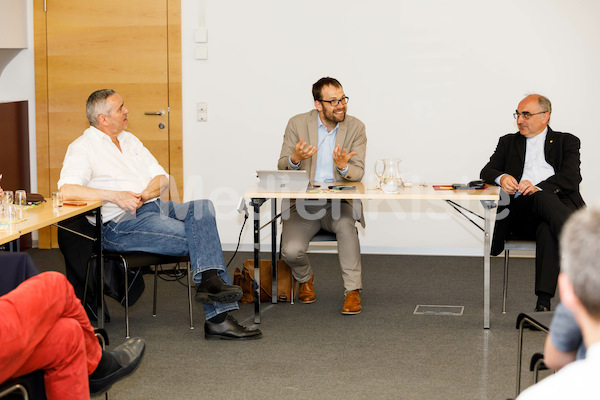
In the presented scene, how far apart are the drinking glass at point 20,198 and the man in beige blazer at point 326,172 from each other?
1476mm

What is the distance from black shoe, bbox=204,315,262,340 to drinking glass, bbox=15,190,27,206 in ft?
3.55

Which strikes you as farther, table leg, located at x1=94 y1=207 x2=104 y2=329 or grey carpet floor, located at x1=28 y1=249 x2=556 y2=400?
table leg, located at x1=94 y1=207 x2=104 y2=329

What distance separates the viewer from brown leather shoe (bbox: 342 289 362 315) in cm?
432

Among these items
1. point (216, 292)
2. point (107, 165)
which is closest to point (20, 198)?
point (107, 165)

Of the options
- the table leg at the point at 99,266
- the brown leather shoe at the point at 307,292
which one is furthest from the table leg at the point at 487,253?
the table leg at the point at 99,266

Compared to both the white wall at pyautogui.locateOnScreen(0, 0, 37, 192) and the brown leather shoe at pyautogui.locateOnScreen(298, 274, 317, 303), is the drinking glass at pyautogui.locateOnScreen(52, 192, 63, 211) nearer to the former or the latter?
the brown leather shoe at pyautogui.locateOnScreen(298, 274, 317, 303)

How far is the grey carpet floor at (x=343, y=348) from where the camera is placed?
10.4ft

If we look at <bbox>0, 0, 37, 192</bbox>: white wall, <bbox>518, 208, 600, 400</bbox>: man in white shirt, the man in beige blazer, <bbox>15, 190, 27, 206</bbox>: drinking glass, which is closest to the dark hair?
the man in beige blazer

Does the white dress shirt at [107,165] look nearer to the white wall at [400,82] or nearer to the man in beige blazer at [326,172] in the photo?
the man in beige blazer at [326,172]

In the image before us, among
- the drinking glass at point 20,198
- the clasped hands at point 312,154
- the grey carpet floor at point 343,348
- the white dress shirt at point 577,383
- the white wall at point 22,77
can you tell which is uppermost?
the white wall at point 22,77

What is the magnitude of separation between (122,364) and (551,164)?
297 cm

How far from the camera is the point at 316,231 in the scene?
4.49 metres

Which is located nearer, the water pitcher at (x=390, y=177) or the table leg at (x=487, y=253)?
the table leg at (x=487, y=253)

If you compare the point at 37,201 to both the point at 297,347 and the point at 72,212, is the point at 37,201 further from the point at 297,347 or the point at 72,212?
the point at 297,347
